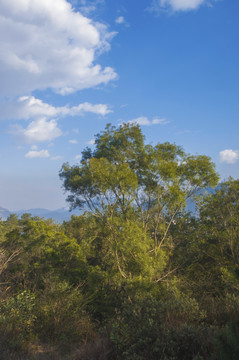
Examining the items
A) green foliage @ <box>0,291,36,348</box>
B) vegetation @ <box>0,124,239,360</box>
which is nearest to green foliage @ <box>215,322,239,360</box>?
vegetation @ <box>0,124,239,360</box>

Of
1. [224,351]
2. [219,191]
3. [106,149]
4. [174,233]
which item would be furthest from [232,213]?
[224,351]

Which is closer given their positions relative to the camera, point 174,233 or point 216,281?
point 216,281

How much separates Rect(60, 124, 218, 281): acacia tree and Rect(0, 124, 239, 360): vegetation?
0.19 ft

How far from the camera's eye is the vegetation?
16.2ft

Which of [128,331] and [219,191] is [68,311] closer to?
[128,331]

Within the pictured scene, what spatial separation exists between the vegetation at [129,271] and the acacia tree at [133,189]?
0.06 meters

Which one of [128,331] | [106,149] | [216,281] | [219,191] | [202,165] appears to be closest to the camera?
[128,331]

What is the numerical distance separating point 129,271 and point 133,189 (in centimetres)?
370

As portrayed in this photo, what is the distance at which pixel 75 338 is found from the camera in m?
7.20

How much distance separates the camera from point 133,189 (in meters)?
12.5

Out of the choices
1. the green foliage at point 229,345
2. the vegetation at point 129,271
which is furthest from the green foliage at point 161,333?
the green foliage at point 229,345

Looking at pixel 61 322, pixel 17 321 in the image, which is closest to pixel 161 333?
pixel 61 322

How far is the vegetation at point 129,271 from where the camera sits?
493 centimetres

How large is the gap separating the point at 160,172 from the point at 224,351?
10.8 metres
